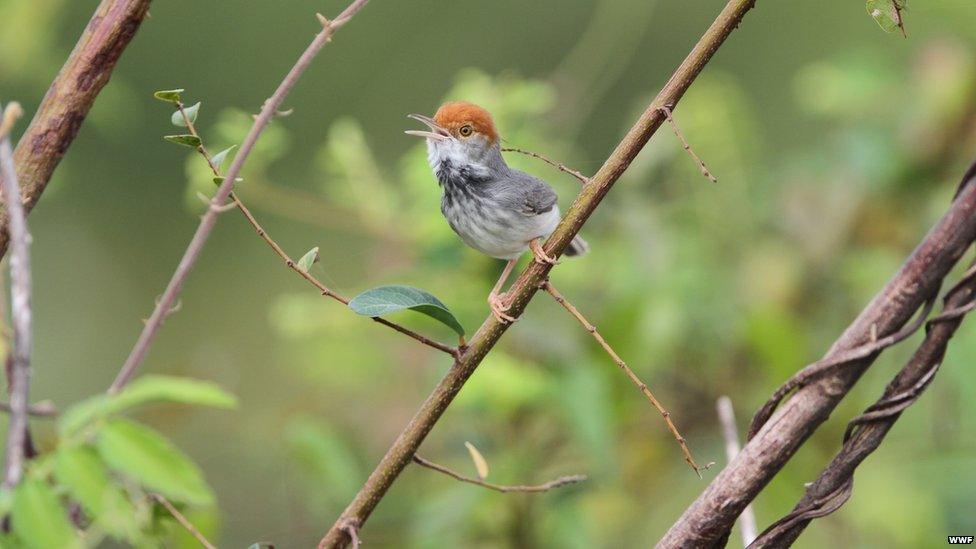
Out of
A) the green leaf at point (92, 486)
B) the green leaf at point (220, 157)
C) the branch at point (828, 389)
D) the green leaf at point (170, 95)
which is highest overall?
the branch at point (828, 389)

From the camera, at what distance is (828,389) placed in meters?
1.05

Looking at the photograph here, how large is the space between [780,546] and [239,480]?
285cm

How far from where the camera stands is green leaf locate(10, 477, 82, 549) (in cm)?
104

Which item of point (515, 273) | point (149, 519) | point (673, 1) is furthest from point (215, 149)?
point (673, 1)

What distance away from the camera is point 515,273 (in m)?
2.56

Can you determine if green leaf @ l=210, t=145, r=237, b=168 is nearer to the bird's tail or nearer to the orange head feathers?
the orange head feathers

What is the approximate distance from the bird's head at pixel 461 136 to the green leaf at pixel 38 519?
1.14 metres

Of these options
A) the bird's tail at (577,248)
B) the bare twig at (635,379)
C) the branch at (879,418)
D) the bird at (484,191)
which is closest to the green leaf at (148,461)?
the bare twig at (635,379)

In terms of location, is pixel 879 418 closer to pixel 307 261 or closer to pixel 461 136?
pixel 307 261

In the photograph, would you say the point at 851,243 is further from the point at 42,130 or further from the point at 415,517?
the point at 42,130

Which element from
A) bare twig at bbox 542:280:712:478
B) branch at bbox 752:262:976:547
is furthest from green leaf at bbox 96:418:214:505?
branch at bbox 752:262:976:547

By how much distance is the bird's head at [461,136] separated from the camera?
2074 millimetres

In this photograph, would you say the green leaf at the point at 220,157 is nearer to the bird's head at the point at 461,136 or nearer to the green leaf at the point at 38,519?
the green leaf at the point at 38,519

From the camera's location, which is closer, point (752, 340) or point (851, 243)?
point (752, 340)
